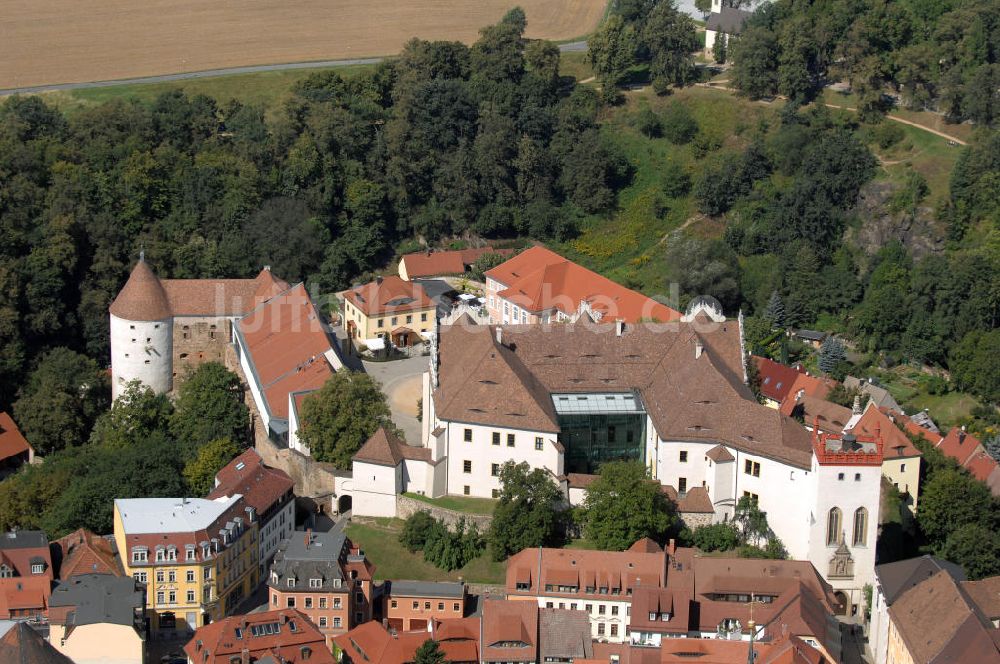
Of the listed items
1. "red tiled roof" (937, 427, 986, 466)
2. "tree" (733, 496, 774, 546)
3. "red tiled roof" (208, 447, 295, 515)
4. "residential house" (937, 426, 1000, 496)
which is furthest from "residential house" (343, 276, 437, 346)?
"residential house" (937, 426, 1000, 496)

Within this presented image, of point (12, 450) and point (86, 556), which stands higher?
point (86, 556)

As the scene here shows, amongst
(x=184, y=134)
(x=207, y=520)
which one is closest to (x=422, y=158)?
(x=184, y=134)

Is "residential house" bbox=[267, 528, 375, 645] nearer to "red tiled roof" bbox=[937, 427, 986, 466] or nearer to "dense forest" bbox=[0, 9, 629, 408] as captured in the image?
"dense forest" bbox=[0, 9, 629, 408]

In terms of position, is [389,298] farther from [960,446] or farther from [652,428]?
[960,446]

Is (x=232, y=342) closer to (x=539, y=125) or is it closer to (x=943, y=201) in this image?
(x=539, y=125)

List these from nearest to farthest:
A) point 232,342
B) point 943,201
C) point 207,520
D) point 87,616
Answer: point 87,616, point 207,520, point 232,342, point 943,201

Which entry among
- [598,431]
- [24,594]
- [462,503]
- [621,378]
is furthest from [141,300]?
[598,431]
